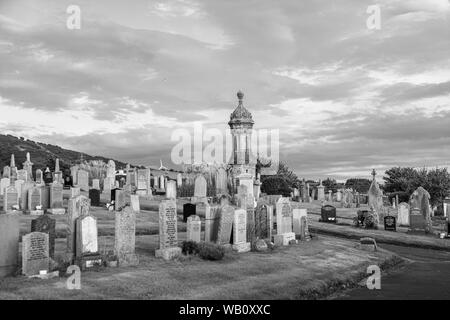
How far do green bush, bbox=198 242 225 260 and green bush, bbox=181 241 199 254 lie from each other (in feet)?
0.67

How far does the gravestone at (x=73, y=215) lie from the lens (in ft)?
46.5

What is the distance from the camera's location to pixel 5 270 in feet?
40.4

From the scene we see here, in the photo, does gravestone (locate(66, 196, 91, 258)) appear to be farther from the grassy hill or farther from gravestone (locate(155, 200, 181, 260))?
the grassy hill

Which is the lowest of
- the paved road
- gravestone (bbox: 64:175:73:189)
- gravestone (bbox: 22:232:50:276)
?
the paved road

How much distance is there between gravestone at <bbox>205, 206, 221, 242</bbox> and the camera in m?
18.4

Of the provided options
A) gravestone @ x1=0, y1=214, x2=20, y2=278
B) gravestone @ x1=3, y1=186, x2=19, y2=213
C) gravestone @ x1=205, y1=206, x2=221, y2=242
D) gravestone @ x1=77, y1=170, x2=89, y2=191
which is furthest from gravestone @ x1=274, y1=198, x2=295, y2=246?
gravestone @ x1=77, y1=170, x2=89, y2=191

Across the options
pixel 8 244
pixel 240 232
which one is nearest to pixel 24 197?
pixel 240 232

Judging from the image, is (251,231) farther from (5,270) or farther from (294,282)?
(5,270)

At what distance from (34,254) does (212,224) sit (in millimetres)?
7672

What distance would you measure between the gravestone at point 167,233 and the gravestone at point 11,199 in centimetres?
1197

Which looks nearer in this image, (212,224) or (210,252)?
(210,252)

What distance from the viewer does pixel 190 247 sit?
1653cm

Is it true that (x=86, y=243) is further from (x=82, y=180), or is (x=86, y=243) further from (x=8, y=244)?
(x=82, y=180)

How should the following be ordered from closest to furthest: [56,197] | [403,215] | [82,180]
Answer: [56,197] < [403,215] < [82,180]
